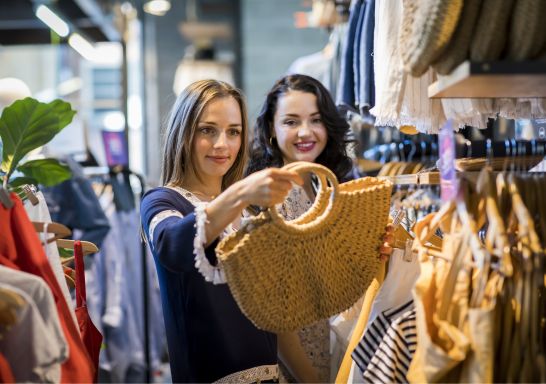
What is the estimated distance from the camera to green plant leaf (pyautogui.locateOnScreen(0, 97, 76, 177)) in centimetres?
189

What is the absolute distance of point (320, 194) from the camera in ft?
5.00

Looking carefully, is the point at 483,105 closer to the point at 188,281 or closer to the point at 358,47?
the point at 188,281

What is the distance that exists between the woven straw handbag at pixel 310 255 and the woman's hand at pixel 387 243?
0.02 meters

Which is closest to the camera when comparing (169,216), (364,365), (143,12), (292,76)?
(364,365)

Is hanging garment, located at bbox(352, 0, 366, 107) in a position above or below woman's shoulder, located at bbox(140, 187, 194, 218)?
above

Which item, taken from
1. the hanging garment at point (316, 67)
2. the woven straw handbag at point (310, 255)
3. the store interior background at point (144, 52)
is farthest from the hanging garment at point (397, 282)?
the store interior background at point (144, 52)

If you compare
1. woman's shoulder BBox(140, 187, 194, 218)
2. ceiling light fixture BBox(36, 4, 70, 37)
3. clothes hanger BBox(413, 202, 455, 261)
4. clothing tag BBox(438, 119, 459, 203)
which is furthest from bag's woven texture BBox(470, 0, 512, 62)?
ceiling light fixture BBox(36, 4, 70, 37)

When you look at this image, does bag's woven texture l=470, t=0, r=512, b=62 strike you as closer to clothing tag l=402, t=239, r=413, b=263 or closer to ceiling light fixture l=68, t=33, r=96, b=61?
clothing tag l=402, t=239, r=413, b=263

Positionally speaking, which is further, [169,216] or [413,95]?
[413,95]

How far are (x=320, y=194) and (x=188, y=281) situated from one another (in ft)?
1.50

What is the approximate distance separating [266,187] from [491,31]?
1.77 ft

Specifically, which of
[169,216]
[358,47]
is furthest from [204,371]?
[358,47]

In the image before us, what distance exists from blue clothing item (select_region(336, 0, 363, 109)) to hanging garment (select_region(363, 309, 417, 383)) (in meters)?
1.70

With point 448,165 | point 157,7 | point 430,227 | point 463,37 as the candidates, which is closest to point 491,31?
point 463,37
